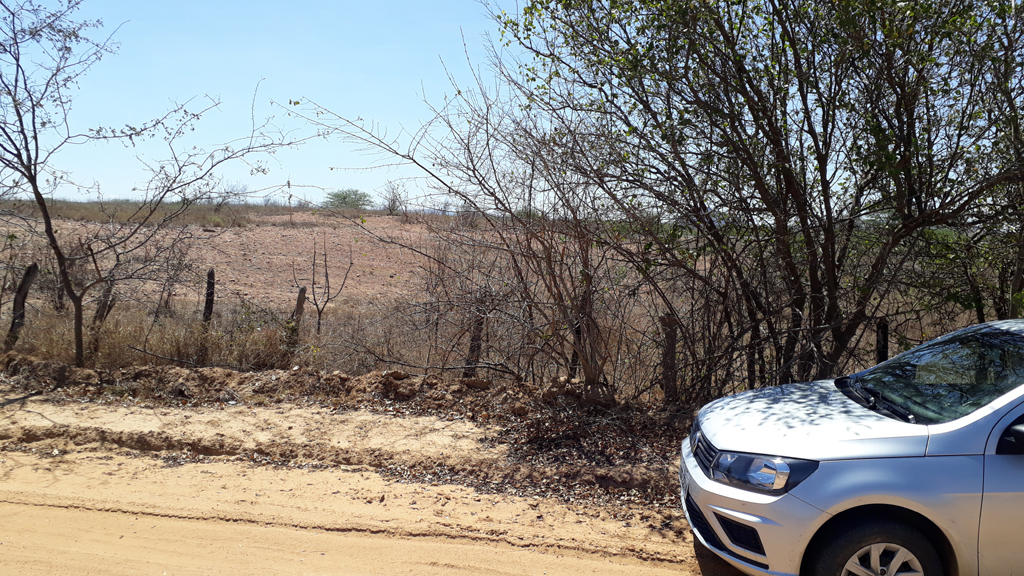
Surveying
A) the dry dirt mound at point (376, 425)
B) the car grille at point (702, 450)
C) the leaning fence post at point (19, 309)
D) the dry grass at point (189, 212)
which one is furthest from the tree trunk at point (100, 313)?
the car grille at point (702, 450)

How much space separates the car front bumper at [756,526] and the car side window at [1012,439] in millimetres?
902

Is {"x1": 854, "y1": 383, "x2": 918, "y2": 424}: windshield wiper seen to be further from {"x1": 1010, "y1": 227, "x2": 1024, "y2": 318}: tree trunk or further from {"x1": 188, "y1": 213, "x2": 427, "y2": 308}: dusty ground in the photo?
{"x1": 188, "y1": 213, "x2": 427, "y2": 308}: dusty ground

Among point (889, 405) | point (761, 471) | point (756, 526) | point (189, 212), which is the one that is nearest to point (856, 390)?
point (889, 405)

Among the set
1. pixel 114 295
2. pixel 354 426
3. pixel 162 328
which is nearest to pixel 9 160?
pixel 114 295

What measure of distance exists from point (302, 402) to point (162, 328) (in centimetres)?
298

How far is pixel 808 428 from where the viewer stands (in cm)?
376

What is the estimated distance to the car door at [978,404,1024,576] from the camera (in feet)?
10.6

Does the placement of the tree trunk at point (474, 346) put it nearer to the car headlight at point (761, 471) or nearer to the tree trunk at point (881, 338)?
the car headlight at point (761, 471)

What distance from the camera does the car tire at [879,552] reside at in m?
3.31

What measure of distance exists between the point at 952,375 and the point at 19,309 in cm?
1096

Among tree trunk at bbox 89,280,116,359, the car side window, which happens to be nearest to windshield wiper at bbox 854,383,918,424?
the car side window

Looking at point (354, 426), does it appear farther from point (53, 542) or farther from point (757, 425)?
point (757, 425)

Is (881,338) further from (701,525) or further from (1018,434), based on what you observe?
(701,525)

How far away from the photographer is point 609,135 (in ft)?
22.8
